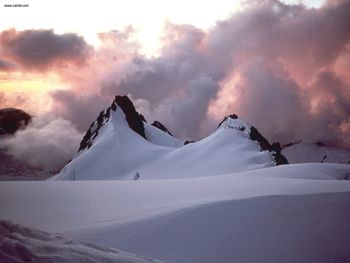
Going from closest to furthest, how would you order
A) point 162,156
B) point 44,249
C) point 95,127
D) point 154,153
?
point 44,249 → point 162,156 → point 154,153 → point 95,127

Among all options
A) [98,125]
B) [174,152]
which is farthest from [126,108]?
[174,152]

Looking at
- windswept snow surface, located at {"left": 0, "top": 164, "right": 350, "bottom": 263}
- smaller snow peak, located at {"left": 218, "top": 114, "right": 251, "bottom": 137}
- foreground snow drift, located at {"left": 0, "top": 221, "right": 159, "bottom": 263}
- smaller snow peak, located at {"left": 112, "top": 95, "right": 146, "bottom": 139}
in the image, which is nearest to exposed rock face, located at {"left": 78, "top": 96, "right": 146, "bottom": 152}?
smaller snow peak, located at {"left": 112, "top": 95, "right": 146, "bottom": 139}

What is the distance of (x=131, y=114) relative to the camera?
6038 inches

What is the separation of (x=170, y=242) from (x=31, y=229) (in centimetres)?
435

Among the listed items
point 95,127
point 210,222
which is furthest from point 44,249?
point 95,127

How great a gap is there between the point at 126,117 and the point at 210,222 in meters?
144

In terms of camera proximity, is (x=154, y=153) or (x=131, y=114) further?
(x=131, y=114)

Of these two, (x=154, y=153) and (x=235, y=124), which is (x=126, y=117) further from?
(x=235, y=124)

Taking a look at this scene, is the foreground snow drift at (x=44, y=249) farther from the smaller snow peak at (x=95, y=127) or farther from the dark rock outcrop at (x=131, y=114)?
the smaller snow peak at (x=95, y=127)

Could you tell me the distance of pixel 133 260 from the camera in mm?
6617

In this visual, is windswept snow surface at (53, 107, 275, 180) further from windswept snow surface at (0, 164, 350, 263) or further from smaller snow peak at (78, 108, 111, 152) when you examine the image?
windswept snow surface at (0, 164, 350, 263)

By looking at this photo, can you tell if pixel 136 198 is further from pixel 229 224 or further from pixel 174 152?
pixel 174 152

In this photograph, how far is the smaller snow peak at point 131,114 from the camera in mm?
149125

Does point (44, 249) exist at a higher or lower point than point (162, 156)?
lower
